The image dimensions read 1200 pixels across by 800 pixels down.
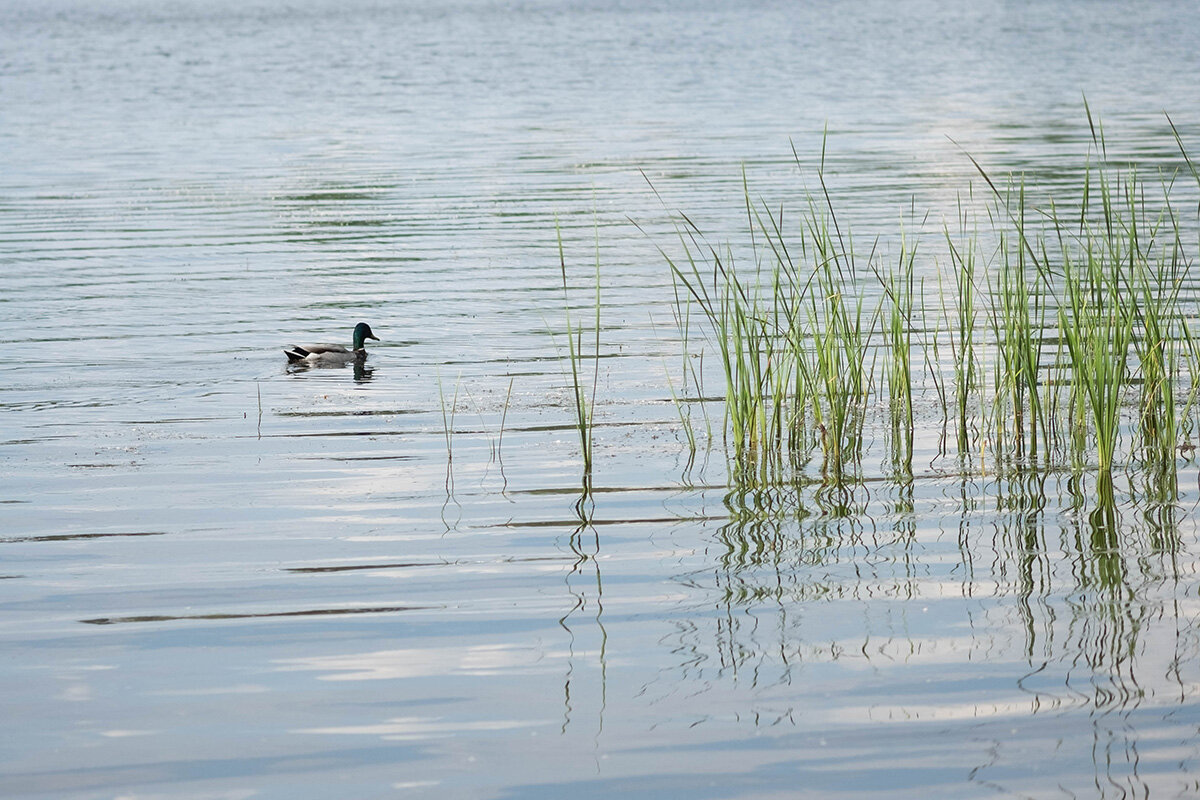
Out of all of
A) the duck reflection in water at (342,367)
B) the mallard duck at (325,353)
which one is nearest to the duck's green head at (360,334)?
the mallard duck at (325,353)

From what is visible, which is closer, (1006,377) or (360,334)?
(1006,377)

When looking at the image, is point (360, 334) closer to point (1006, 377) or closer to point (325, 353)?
point (325, 353)

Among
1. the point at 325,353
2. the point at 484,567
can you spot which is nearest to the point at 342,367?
the point at 325,353

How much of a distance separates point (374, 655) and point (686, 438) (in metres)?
3.71

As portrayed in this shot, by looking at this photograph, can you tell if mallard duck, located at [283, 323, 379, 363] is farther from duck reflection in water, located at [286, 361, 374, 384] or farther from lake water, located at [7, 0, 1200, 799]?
lake water, located at [7, 0, 1200, 799]

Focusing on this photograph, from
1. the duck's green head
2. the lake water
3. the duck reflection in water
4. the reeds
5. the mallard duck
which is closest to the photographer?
the lake water

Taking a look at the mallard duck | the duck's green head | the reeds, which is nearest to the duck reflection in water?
the mallard duck

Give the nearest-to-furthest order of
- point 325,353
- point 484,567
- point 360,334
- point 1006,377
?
point 484,567, point 1006,377, point 325,353, point 360,334

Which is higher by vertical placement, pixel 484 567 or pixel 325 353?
pixel 325 353

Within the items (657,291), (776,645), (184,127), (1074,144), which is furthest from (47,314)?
(184,127)

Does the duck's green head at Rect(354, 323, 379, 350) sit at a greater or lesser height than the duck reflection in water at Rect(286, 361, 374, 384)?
greater

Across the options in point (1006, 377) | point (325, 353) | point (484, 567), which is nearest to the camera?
point (484, 567)

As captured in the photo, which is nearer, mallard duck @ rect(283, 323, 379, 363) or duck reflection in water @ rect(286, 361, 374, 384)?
duck reflection in water @ rect(286, 361, 374, 384)

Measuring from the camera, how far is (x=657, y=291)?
49.4 feet
